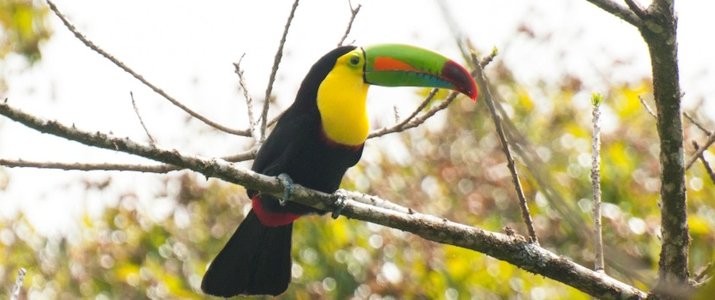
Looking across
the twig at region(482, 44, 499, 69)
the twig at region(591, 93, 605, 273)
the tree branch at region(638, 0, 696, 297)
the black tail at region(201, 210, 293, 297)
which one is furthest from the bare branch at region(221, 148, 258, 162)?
the tree branch at region(638, 0, 696, 297)

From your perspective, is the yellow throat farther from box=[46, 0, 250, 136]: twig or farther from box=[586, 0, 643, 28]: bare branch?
box=[586, 0, 643, 28]: bare branch

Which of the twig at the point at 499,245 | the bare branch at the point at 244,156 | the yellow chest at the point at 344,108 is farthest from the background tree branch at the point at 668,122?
the bare branch at the point at 244,156

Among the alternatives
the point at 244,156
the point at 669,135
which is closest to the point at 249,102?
the point at 244,156

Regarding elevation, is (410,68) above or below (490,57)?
below

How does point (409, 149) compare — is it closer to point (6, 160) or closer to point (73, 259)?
point (73, 259)

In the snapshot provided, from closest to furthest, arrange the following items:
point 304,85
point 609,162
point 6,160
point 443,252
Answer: point 6,160
point 304,85
point 443,252
point 609,162

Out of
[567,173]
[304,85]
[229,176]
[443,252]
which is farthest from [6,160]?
[567,173]

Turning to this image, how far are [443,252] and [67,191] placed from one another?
3.08m

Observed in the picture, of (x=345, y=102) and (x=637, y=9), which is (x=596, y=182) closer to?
(x=637, y=9)

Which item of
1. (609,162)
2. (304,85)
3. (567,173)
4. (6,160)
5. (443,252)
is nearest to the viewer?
(6,160)

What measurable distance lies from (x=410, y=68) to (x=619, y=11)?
Result: 1699 mm

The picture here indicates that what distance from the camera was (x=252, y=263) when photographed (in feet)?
14.5

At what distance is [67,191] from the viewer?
7.47m

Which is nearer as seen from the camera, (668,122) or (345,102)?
(668,122)
